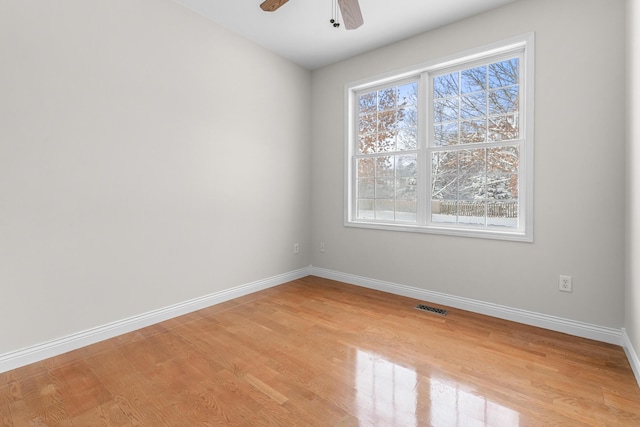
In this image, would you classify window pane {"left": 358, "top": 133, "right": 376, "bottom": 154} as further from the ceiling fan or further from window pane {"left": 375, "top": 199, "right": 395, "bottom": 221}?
the ceiling fan

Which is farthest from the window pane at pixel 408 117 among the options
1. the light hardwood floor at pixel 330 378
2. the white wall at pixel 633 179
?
the light hardwood floor at pixel 330 378

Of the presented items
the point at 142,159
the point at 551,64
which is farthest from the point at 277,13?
Result: the point at 551,64

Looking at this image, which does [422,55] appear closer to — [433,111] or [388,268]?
[433,111]

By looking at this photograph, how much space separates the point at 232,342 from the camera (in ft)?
7.72

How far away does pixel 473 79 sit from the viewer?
3.02 metres

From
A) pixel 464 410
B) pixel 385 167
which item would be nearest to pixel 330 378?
pixel 464 410

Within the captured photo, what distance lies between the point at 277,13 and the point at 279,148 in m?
1.41

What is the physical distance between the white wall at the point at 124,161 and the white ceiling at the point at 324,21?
191 mm

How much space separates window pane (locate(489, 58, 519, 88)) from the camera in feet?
9.18

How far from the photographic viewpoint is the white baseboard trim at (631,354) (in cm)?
185

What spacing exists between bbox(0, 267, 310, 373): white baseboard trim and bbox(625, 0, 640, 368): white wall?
3.16 m

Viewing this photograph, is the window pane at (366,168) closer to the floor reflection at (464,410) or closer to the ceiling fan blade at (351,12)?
the ceiling fan blade at (351,12)

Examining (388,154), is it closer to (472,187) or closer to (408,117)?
(408,117)

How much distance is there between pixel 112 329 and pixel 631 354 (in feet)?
12.1
